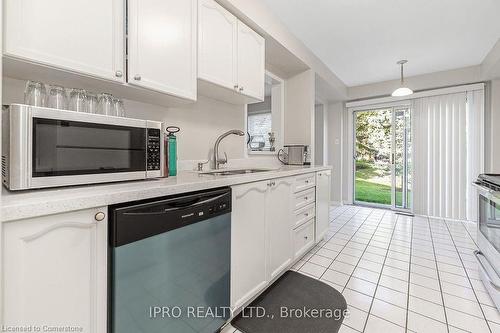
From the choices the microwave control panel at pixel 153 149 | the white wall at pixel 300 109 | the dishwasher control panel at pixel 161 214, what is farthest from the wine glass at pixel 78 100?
the white wall at pixel 300 109

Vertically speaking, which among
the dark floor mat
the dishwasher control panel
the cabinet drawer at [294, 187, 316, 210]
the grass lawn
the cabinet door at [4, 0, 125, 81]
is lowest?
the dark floor mat

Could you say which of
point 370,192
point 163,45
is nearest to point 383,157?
point 370,192

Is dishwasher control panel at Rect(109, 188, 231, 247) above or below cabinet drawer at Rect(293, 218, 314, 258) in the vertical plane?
above

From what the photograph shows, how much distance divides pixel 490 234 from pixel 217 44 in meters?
2.45

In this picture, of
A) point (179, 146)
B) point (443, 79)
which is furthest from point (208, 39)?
point (443, 79)

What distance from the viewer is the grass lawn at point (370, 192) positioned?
16.1ft

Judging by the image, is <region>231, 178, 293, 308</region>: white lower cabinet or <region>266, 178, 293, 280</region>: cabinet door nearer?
<region>231, 178, 293, 308</region>: white lower cabinet

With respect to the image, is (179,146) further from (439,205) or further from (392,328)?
(439,205)

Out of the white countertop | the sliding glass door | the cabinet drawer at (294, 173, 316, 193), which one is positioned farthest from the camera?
the sliding glass door

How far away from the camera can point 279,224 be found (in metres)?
1.79

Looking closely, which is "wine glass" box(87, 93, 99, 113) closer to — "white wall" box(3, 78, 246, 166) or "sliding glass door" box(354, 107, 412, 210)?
"white wall" box(3, 78, 246, 166)

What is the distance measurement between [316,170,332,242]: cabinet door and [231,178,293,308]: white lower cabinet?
2.44 feet

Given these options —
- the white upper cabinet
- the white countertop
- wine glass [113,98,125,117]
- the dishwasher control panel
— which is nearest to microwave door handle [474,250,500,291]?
the dishwasher control panel

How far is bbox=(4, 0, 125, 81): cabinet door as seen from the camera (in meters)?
0.85
